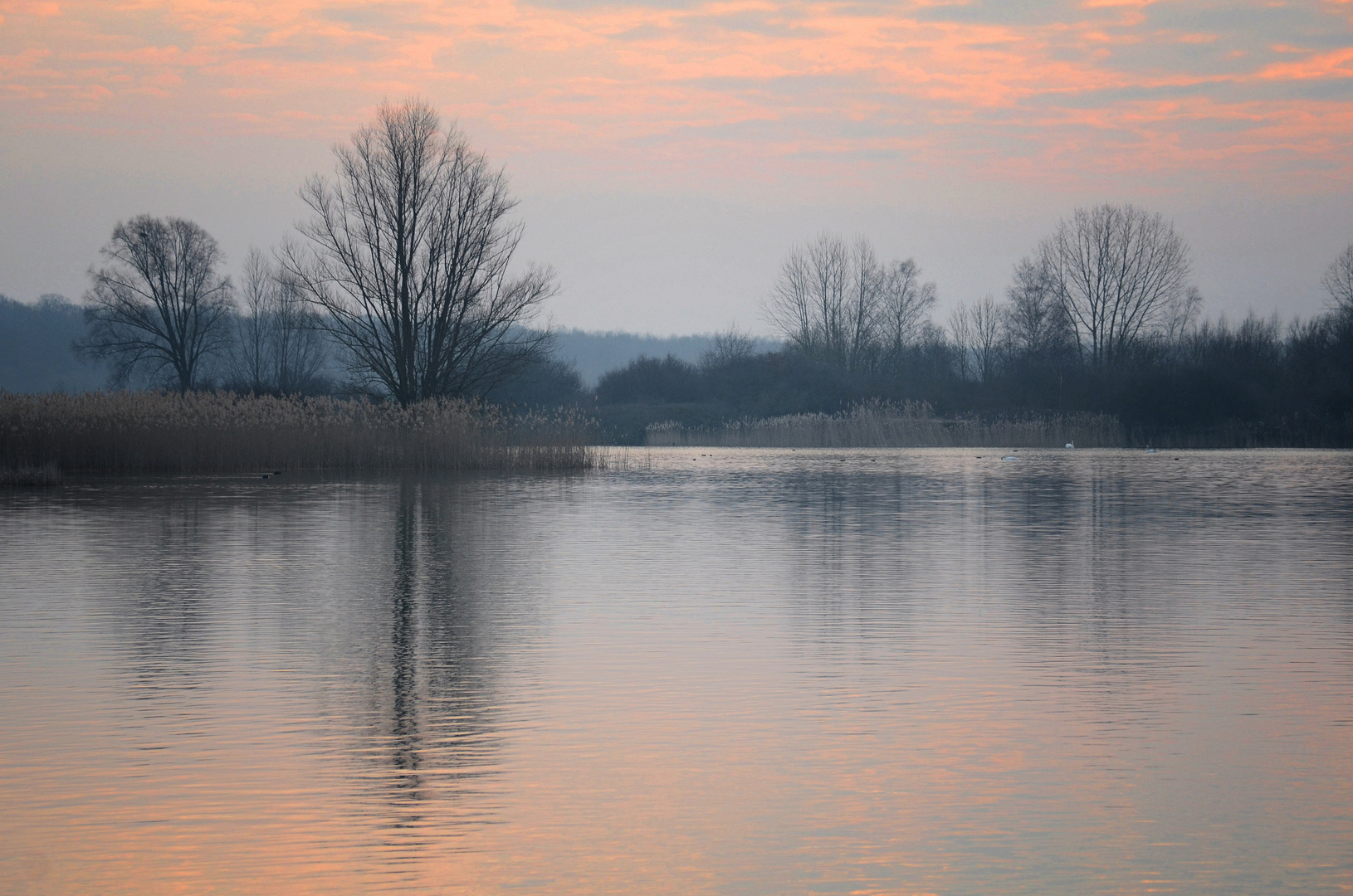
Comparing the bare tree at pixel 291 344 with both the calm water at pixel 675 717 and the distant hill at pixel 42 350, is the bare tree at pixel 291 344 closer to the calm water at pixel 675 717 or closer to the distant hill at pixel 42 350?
the distant hill at pixel 42 350

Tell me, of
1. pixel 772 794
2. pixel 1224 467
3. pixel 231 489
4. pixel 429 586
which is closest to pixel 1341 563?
pixel 429 586

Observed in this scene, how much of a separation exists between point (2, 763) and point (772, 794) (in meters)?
3.10

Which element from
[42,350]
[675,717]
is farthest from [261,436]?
A: [42,350]

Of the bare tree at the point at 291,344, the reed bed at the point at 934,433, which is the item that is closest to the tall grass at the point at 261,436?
the reed bed at the point at 934,433

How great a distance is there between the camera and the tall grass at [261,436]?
26.5m

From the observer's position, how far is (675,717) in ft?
19.9

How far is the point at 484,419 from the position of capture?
31234 mm

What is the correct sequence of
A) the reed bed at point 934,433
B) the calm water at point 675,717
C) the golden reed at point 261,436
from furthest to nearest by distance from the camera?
the reed bed at point 934,433, the golden reed at point 261,436, the calm water at point 675,717

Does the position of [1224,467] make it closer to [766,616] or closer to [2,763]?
[766,616]

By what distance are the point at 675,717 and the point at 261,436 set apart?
24.3 m

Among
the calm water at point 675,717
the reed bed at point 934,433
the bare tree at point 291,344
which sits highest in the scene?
the bare tree at point 291,344

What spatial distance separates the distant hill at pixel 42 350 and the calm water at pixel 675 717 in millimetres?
101728

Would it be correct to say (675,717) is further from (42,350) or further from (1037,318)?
(42,350)

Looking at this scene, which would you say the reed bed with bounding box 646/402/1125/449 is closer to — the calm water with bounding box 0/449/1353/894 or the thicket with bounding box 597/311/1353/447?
the thicket with bounding box 597/311/1353/447
